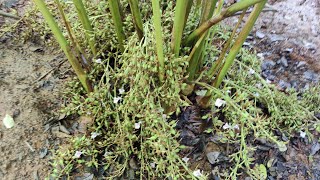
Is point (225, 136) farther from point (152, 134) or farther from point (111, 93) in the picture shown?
point (111, 93)

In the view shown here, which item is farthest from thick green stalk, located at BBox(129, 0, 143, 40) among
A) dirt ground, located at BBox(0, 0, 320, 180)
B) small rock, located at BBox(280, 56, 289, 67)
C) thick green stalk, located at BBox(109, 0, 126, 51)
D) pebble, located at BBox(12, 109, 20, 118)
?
small rock, located at BBox(280, 56, 289, 67)

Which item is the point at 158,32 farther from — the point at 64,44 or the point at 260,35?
the point at 260,35

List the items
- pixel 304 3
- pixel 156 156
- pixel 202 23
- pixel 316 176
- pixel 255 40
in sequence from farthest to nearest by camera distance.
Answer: pixel 304 3, pixel 255 40, pixel 316 176, pixel 156 156, pixel 202 23

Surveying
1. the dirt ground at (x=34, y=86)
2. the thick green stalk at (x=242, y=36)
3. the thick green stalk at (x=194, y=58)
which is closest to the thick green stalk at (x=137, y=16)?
the thick green stalk at (x=194, y=58)

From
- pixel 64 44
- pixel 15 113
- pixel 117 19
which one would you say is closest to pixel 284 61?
pixel 117 19

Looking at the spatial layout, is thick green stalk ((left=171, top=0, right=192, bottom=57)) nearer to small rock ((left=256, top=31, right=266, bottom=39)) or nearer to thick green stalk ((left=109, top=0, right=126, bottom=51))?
thick green stalk ((left=109, top=0, right=126, bottom=51))

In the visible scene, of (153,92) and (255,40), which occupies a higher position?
(153,92)

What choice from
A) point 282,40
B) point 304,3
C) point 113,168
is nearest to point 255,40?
point 282,40
